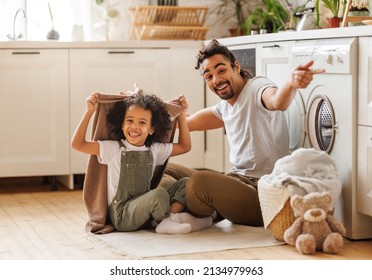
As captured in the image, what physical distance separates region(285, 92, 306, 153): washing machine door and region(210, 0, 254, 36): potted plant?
1813 mm

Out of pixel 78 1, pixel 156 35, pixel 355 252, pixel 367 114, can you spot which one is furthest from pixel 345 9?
pixel 78 1

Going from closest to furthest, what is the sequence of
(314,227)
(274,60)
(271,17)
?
(314,227)
(274,60)
(271,17)

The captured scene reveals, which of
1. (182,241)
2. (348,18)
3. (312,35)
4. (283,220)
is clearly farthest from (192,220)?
(348,18)

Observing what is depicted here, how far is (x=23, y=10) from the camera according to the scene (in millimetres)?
5070

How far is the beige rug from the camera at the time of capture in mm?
3076

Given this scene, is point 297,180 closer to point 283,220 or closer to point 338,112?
point 283,220

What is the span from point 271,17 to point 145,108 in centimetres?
177

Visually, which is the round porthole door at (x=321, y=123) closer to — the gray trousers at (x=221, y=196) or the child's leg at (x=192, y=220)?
the gray trousers at (x=221, y=196)

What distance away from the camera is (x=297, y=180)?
311 cm

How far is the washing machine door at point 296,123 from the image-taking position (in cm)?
360

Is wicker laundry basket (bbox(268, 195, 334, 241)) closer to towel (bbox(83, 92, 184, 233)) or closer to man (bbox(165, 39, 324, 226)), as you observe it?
man (bbox(165, 39, 324, 226))
